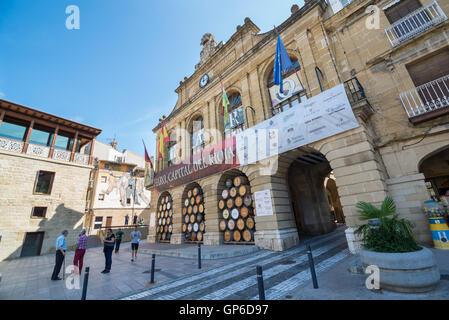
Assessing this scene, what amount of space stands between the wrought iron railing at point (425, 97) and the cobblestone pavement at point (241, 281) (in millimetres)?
6073

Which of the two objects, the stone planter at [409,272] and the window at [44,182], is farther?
the window at [44,182]

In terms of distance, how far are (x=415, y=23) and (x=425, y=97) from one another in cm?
345

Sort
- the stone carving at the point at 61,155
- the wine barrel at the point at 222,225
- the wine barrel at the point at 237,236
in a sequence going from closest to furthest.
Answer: the wine barrel at the point at 237,236 < the wine barrel at the point at 222,225 < the stone carving at the point at 61,155

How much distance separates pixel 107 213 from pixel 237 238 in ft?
74.6

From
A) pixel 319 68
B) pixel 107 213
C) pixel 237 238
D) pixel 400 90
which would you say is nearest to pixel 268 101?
pixel 319 68

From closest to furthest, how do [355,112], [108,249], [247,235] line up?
[108,249] → [355,112] → [247,235]

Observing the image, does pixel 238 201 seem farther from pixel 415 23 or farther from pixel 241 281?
pixel 415 23

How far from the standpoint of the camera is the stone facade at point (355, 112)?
6.92 metres


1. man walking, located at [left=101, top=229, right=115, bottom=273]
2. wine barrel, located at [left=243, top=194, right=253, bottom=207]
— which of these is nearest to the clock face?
wine barrel, located at [left=243, top=194, right=253, bottom=207]

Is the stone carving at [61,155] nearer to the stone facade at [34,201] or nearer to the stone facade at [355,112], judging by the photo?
the stone facade at [34,201]

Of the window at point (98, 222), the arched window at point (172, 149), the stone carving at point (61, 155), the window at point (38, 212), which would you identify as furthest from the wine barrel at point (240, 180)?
the window at point (98, 222)

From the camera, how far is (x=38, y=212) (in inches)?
579

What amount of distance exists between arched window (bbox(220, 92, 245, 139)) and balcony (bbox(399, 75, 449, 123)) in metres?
7.92

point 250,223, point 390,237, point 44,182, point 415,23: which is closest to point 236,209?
point 250,223
